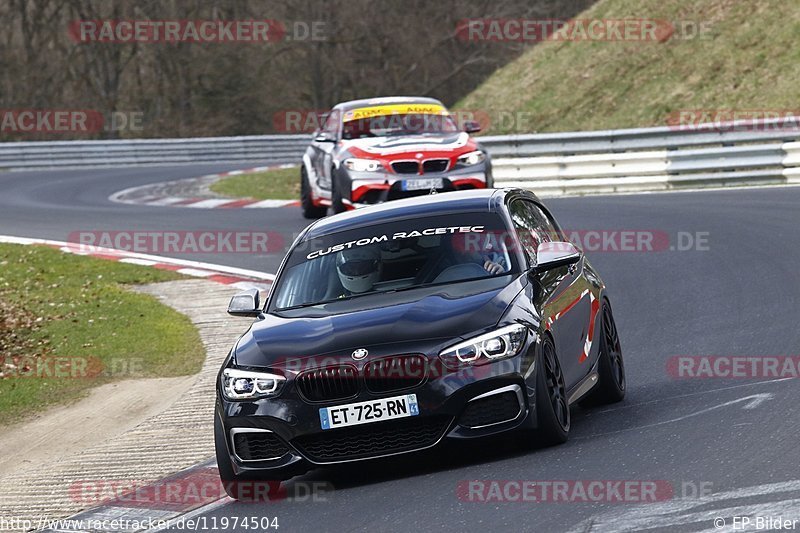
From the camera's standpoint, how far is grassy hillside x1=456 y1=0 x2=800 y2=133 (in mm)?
30141

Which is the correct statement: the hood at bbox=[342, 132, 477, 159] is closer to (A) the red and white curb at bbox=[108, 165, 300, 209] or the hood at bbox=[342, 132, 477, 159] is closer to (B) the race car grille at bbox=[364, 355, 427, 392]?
(A) the red and white curb at bbox=[108, 165, 300, 209]

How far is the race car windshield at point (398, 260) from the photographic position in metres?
8.00

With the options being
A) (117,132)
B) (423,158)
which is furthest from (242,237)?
(117,132)

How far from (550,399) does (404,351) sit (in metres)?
0.81

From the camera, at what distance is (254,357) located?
23.9 ft

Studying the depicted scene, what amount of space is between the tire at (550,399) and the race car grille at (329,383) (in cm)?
92

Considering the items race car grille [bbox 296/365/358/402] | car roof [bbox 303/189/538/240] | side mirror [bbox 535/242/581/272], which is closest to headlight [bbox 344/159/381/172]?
car roof [bbox 303/189/538/240]

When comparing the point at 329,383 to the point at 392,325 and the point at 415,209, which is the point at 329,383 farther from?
the point at 415,209

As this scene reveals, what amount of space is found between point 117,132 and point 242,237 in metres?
34.8

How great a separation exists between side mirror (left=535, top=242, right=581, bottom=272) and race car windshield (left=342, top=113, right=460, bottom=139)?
1116 centimetres

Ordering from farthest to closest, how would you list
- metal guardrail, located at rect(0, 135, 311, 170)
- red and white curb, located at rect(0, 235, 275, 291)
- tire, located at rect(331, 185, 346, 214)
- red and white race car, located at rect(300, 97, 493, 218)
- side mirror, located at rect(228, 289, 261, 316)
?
metal guardrail, located at rect(0, 135, 311, 170) → tire, located at rect(331, 185, 346, 214) → red and white race car, located at rect(300, 97, 493, 218) → red and white curb, located at rect(0, 235, 275, 291) → side mirror, located at rect(228, 289, 261, 316)

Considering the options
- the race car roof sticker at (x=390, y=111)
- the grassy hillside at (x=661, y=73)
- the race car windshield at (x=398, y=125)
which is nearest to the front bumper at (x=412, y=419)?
the race car windshield at (x=398, y=125)

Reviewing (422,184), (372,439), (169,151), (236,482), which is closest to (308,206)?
(422,184)

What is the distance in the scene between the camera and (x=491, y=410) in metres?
6.95
